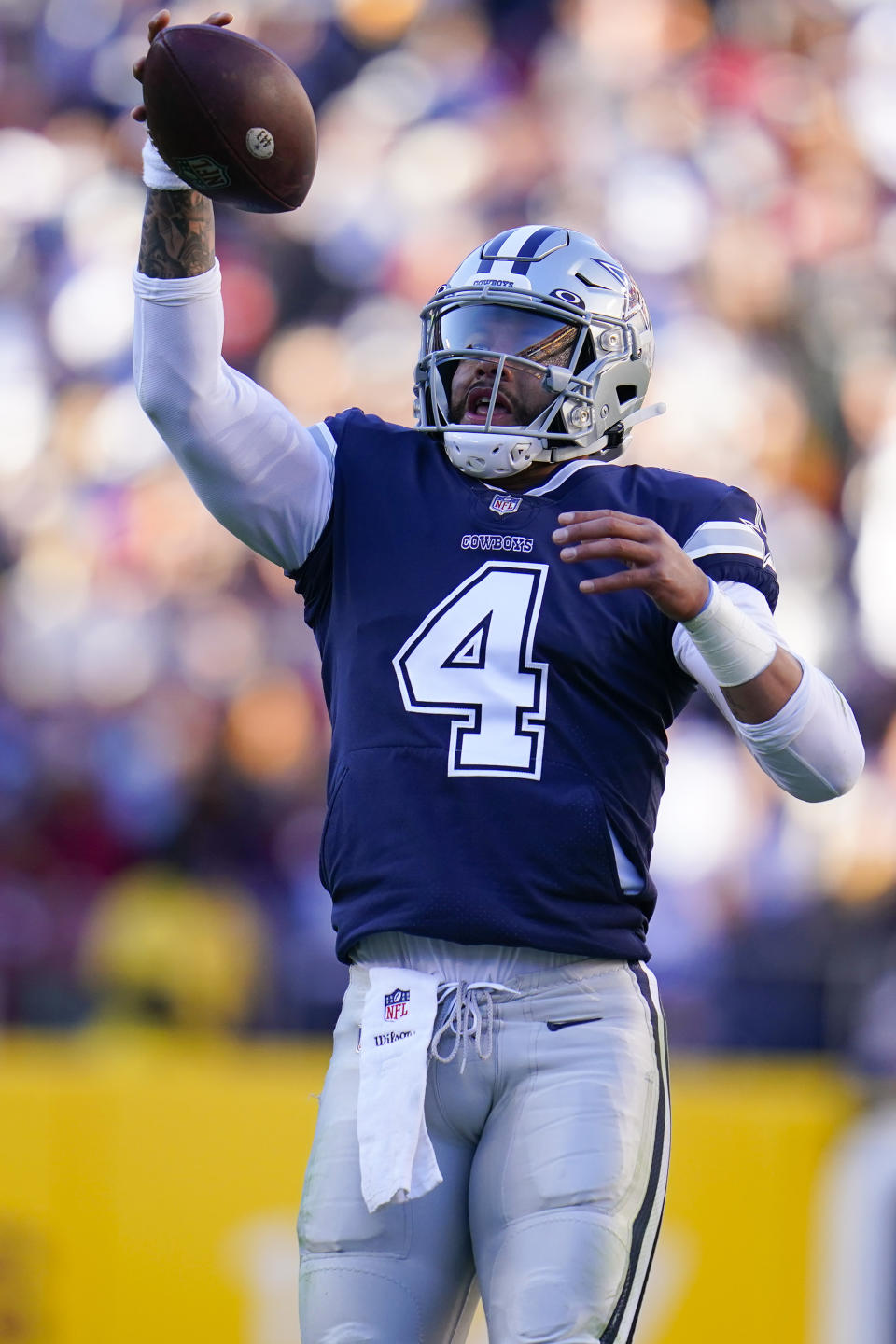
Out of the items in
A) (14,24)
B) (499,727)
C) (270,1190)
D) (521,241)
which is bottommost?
(270,1190)

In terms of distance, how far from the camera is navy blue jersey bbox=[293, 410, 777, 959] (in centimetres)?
223

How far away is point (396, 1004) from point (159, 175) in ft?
3.64

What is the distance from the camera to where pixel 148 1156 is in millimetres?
4383

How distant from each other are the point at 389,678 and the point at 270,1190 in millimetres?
2361

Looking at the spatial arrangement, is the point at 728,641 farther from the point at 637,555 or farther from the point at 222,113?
the point at 222,113

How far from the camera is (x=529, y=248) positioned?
253 cm

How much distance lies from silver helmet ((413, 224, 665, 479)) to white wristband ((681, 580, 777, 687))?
40 centimetres

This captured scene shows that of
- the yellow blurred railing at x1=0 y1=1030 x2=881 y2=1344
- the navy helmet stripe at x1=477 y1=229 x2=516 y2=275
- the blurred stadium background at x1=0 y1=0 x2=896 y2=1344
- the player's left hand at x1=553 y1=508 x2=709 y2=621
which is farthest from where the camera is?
the blurred stadium background at x1=0 y1=0 x2=896 y2=1344

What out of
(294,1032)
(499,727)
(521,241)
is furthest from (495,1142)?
(294,1032)

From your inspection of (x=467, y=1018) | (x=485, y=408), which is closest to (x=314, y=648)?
(x=485, y=408)

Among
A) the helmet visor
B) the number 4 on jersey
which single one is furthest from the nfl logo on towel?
the helmet visor

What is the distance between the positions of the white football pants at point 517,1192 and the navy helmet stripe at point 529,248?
0.93 metres

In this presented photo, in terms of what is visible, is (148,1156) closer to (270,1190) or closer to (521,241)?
(270,1190)

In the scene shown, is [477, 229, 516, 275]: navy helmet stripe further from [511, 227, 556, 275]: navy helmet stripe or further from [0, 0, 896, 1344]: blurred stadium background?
[0, 0, 896, 1344]: blurred stadium background
